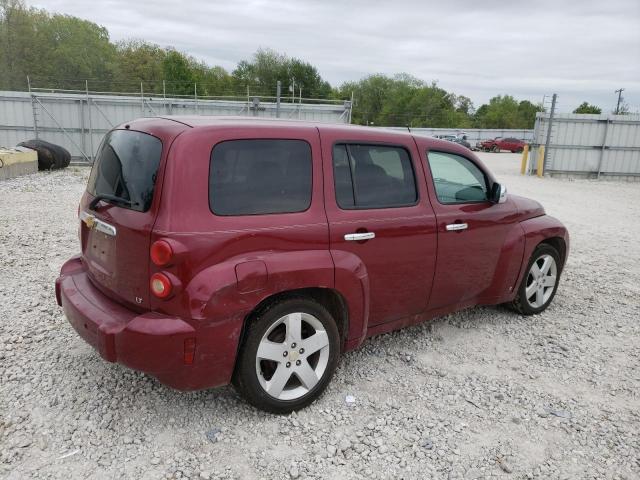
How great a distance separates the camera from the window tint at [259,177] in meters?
2.79

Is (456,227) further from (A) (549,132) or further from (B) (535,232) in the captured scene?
(A) (549,132)

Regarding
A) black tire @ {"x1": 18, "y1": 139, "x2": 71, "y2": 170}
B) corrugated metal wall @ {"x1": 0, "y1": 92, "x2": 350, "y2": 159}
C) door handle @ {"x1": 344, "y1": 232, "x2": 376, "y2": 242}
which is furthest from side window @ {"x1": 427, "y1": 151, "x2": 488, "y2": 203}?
corrugated metal wall @ {"x1": 0, "y1": 92, "x2": 350, "y2": 159}

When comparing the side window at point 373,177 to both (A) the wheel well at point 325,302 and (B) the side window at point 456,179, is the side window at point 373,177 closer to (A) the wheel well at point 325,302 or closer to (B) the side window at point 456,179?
(B) the side window at point 456,179

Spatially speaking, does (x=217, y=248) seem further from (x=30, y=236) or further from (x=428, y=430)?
(x=30, y=236)

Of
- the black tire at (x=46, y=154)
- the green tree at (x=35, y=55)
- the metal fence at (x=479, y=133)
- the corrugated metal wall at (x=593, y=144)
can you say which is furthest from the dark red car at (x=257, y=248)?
the green tree at (x=35, y=55)

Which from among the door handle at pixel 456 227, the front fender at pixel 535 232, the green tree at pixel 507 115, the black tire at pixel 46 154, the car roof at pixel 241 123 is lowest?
the black tire at pixel 46 154

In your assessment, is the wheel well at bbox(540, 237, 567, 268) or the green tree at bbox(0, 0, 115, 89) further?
A: the green tree at bbox(0, 0, 115, 89)

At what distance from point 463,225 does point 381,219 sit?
2.90 feet

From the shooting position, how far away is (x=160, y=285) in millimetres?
2660

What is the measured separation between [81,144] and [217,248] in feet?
62.7

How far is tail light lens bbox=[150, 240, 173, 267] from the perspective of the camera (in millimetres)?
2600

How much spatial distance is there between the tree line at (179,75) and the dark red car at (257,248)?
29560 mm

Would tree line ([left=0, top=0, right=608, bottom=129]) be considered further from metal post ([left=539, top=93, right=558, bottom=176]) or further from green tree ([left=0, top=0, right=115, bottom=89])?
metal post ([left=539, top=93, right=558, bottom=176])

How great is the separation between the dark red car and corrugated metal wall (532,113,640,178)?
706 inches
